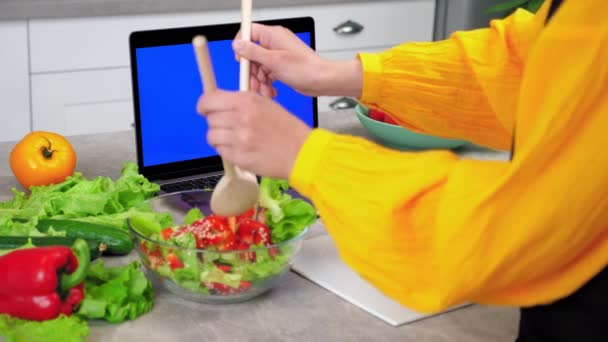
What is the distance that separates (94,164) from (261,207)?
0.58 meters

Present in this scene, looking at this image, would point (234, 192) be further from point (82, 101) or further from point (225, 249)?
point (82, 101)

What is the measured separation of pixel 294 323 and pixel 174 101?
2.15ft

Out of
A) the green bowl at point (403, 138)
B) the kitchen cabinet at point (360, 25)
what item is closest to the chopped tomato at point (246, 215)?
the green bowl at point (403, 138)

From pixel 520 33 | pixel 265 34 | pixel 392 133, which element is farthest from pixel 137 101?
pixel 520 33

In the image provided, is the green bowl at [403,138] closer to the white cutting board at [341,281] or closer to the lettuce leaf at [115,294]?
the white cutting board at [341,281]

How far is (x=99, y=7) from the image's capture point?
2793 millimetres

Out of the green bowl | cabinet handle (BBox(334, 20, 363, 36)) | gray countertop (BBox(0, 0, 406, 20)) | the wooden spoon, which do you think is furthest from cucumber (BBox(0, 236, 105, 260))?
cabinet handle (BBox(334, 20, 363, 36))

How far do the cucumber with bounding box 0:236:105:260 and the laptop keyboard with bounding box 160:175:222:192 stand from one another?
334mm

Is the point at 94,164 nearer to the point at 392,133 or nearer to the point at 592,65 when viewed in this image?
the point at 392,133

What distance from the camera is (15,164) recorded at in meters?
1.55

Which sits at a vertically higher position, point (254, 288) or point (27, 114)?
point (254, 288)

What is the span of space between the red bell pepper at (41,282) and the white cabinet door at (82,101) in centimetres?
181

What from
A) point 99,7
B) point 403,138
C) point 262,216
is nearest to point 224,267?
point 262,216

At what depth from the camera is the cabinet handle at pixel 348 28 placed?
10.8 feet
